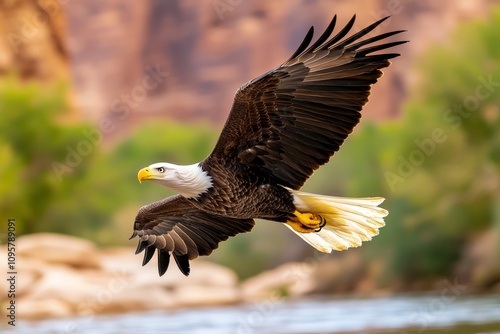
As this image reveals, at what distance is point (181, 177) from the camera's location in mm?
5930

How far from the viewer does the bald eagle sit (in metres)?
5.75

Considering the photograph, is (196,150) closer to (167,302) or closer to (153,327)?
(167,302)

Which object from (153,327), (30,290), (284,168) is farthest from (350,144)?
(284,168)

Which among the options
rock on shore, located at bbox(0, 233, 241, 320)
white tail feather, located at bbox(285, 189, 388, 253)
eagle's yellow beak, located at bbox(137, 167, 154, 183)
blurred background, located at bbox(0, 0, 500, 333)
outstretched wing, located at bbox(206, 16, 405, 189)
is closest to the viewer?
outstretched wing, located at bbox(206, 16, 405, 189)

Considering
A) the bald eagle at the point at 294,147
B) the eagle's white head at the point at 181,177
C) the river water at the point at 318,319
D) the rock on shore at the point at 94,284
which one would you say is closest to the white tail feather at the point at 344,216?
the bald eagle at the point at 294,147

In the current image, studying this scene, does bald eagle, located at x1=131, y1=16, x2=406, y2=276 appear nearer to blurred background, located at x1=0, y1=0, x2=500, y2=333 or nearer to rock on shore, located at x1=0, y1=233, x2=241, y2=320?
blurred background, located at x1=0, y1=0, x2=500, y2=333

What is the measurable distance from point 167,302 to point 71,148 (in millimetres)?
6896

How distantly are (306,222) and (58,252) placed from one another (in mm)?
12705

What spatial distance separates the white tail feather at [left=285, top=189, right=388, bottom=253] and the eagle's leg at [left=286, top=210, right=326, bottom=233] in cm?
3

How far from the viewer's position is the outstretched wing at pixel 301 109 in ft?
18.8

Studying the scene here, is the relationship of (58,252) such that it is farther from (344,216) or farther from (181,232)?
(344,216)

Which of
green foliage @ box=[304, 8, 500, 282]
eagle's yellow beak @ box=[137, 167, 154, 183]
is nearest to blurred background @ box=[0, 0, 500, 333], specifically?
green foliage @ box=[304, 8, 500, 282]

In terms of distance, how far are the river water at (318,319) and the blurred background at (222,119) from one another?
700mm

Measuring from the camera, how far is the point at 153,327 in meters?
13.3
